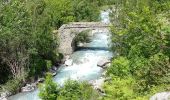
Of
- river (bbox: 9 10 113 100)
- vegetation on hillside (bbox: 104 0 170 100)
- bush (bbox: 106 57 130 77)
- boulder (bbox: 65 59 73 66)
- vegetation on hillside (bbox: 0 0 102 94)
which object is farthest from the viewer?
boulder (bbox: 65 59 73 66)

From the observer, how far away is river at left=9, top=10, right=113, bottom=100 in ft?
→ 133

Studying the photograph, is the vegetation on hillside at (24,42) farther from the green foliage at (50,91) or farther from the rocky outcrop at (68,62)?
the green foliage at (50,91)

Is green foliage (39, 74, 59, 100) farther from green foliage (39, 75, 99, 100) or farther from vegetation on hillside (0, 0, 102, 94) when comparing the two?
vegetation on hillside (0, 0, 102, 94)

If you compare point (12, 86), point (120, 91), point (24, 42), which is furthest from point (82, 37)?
point (120, 91)

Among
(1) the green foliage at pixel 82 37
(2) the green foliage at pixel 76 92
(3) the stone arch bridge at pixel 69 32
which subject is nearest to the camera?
(2) the green foliage at pixel 76 92

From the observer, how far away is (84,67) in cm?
4825

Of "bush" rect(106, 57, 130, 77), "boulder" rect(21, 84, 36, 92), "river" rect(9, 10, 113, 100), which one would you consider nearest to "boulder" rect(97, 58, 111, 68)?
"river" rect(9, 10, 113, 100)

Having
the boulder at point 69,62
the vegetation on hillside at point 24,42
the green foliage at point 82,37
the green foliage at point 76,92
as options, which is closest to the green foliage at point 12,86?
the vegetation on hillside at point 24,42

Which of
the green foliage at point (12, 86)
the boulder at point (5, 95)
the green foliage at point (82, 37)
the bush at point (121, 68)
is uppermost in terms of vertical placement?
the bush at point (121, 68)

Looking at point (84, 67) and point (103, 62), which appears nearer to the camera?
point (103, 62)

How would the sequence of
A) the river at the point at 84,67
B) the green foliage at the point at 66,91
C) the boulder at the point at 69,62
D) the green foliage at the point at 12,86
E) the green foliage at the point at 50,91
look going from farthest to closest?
the boulder at the point at 69,62 → the river at the point at 84,67 → the green foliage at the point at 12,86 → the green foliage at the point at 50,91 → the green foliage at the point at 66,91

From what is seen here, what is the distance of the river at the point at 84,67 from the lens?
4059 centimetres

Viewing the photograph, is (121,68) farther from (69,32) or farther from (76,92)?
(69,32)

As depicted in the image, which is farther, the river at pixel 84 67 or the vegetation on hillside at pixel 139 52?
the river at pixel 84 67
